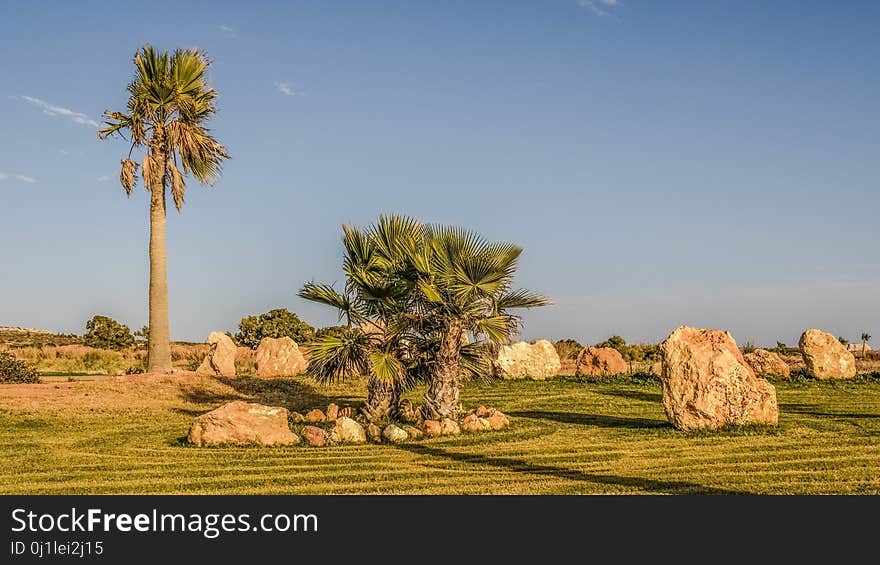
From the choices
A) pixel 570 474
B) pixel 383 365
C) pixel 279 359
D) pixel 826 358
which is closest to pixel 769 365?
pixel 826 358

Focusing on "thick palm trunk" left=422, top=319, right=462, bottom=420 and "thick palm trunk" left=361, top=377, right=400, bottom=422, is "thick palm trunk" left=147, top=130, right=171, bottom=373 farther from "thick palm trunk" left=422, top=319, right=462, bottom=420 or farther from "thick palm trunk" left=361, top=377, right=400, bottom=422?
"thick palm trunk" left=422, top=319, right=462, bottom=420

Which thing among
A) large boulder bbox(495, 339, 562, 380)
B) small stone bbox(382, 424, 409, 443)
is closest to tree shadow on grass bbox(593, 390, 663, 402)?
large boulder bbox(495, 339, 562, 380)

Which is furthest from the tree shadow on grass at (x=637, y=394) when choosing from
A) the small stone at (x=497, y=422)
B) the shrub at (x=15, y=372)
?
the shrub at (x=15, y=372)

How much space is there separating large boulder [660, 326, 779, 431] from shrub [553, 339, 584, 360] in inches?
1010

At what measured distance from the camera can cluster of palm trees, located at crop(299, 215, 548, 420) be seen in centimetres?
1781

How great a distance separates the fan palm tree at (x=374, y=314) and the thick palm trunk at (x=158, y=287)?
11.1 meters

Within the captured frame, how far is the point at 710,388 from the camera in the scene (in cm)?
1667

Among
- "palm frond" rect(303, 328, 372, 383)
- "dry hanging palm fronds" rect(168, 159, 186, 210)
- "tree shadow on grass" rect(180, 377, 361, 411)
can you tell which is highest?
"dry hanging palm fronds" rect(168, 159, 186, 210)

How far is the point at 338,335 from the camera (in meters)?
18.8

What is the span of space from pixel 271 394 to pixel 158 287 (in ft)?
18.6

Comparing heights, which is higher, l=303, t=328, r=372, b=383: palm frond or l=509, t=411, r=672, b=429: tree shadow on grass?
l=303, t=328, r=372, b=383: palm frond

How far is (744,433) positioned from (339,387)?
15.2 metres
